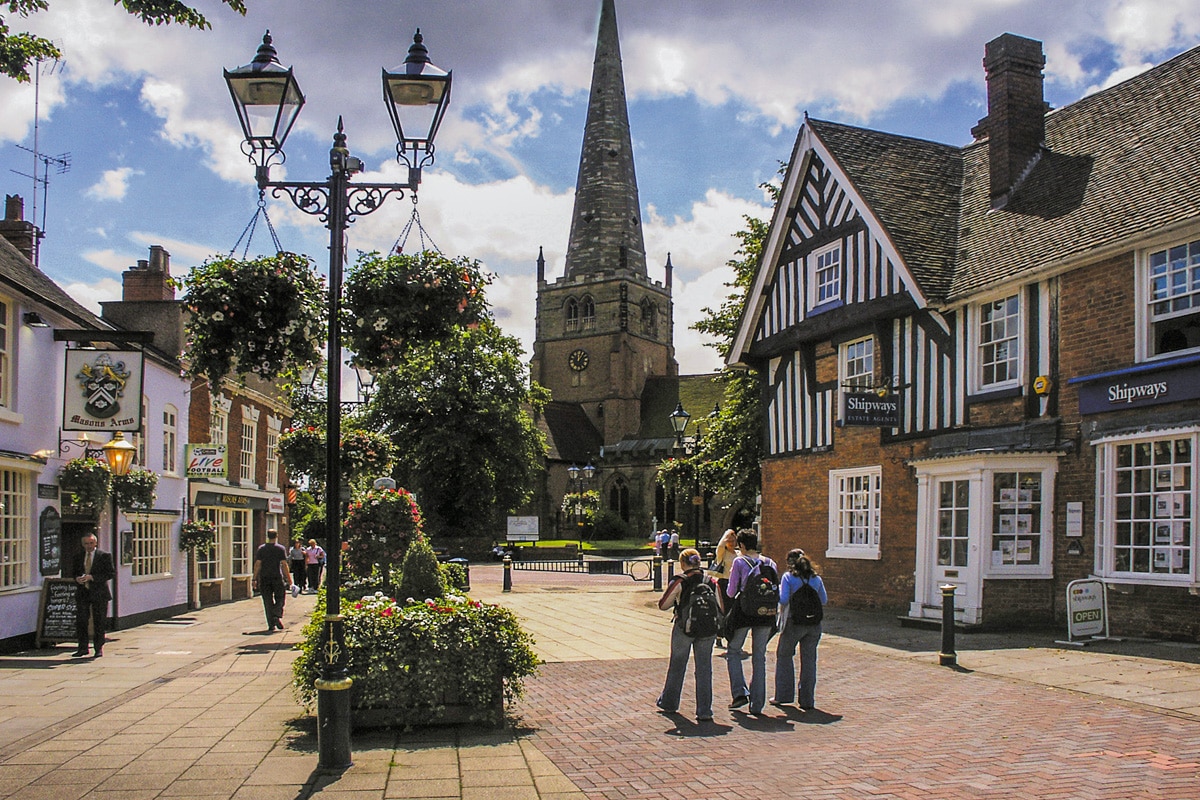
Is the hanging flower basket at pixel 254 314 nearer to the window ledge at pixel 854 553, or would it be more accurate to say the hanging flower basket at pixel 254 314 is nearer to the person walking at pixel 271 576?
the person walking at pixel 271 576

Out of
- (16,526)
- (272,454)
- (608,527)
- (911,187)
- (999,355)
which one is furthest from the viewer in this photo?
(608,527)

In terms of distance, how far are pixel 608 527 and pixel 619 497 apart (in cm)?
485

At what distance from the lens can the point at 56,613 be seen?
14391mm

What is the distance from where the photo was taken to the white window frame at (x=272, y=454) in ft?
100

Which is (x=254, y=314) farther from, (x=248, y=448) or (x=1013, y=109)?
(x=248, y=448)

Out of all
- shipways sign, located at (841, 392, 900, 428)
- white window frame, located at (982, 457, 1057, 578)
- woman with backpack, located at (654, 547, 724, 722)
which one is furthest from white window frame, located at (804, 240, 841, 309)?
woman with backpack, located at (654, 547, 724, 722)

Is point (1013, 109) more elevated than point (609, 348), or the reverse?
point (609, 348)

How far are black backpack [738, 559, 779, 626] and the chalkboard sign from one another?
971 cm

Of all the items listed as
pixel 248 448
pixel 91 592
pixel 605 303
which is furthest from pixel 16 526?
pixel 605 303

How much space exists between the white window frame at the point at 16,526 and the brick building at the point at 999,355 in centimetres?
1231

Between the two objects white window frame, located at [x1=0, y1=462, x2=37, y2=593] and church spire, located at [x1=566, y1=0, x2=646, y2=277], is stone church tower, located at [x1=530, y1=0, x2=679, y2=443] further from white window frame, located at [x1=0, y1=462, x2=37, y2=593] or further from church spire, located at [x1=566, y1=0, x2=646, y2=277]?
white window frame, located at [x1=0, y1=462, x2=37, y2=593]

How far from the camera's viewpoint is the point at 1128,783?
677 cm

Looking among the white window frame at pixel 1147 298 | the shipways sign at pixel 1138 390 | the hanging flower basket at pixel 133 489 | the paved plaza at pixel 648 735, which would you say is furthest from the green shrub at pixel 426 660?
the hanging flower basket at pixel 133 489

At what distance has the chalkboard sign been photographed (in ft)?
47.1
